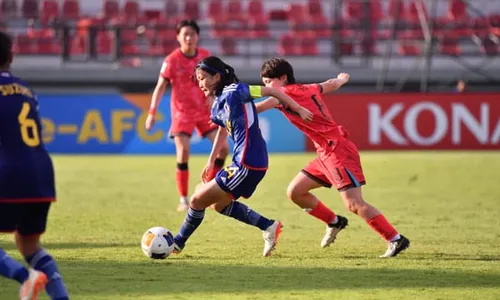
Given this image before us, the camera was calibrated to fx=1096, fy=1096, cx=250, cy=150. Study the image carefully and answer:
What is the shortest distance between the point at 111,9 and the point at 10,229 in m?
23.8

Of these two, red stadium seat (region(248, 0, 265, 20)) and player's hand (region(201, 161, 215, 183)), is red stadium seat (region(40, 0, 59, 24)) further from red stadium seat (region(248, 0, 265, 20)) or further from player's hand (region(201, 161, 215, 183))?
player's hand (region(201, 161, 215, 183))

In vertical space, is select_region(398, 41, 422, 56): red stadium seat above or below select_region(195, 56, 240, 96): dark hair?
below

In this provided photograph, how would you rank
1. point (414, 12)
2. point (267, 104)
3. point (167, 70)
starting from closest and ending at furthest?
point (267, 104), point (167, 70), point (414, 12)

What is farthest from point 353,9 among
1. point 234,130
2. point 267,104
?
point 234,130

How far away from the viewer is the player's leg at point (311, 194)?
407 inches

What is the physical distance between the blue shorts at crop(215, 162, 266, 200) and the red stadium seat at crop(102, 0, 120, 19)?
21477mm

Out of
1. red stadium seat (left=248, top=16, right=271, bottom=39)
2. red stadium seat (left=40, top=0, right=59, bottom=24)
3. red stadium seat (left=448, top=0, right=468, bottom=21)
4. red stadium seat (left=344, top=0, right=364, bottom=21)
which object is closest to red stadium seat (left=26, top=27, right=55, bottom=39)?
red stadium seat (left=40, top=0, right=59, bottom=24)

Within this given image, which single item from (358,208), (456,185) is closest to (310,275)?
(358,208)

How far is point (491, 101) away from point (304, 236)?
14.3 metres

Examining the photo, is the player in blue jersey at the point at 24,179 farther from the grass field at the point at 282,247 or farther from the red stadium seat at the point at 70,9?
the red stadium seat at the point at 70,9

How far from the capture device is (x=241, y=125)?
30.1 ft

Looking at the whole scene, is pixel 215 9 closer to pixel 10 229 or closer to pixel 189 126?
pixel 189 126

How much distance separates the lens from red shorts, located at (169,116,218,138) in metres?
14.1

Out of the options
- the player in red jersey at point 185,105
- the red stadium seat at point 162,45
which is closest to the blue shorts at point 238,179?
the player in red jersey at point 185,105
